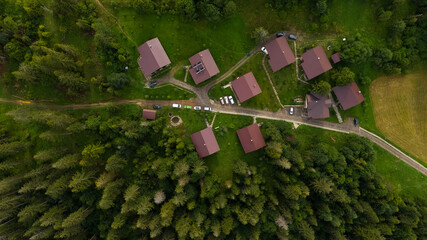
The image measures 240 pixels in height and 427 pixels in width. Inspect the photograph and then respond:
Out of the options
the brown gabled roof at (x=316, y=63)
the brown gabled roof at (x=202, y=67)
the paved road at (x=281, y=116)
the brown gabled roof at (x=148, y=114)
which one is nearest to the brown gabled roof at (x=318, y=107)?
the paved road at (x=281, y=116)

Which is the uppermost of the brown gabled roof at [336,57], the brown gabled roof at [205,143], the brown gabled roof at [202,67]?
the brown gabled roof at [202,67]

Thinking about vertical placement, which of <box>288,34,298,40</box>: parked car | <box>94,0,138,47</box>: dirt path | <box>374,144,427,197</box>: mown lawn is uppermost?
<box>94,0,138,47</box>: dirt path

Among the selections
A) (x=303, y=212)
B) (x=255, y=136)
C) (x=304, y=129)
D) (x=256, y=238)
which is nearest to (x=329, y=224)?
(x=303, y=212)

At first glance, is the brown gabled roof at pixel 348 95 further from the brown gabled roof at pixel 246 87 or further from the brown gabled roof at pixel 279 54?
the brown gabled roof at pixel 246 87

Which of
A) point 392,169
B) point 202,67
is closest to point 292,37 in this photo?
point 202,67

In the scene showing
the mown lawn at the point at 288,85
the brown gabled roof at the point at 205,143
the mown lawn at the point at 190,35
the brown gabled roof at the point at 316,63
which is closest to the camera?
the brown gabled roof at the point at 205,143

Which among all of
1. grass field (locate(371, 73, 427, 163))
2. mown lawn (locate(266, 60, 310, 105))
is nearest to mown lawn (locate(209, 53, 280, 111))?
mown lawn (locate(266, 60, 310, 105))

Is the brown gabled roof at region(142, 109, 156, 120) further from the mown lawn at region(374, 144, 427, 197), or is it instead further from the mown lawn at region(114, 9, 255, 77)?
the mown lawn at region(374, 144, 427, 197)
